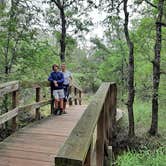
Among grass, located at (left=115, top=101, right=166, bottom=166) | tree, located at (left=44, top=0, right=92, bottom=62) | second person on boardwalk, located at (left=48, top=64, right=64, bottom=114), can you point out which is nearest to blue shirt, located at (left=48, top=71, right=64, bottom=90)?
second person on boardwalk, located at (left=48, top=64, right=64, bottom=114)

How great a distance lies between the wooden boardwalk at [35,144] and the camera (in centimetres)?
389

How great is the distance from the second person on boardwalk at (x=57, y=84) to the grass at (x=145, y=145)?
2.25m

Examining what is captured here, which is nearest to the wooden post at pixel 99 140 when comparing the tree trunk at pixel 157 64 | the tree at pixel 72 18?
the tree trunk at pixel 157 64

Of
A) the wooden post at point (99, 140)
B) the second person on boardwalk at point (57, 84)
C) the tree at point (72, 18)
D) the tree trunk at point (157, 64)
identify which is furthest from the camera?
the tree at point (72, 18)

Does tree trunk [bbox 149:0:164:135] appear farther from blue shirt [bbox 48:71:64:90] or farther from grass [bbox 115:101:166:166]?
blue shirt [bbox 48:71:64:90]

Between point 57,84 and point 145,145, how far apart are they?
3.92m

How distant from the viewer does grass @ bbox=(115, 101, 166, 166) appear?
18.8 ft

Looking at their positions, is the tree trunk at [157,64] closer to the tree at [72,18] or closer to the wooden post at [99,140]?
the tree at [72,18]

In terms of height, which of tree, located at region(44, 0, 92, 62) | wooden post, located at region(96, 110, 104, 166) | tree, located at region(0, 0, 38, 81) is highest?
tree, located at region(44, 0, 92, 62)

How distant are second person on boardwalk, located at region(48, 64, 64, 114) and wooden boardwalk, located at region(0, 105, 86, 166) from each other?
1138mm

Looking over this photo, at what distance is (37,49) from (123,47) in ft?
31.1

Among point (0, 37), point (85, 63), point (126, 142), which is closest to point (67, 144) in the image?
point (0, 37)

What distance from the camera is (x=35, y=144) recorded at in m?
4.69

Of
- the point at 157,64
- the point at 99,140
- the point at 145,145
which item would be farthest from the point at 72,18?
the point at 99,140
